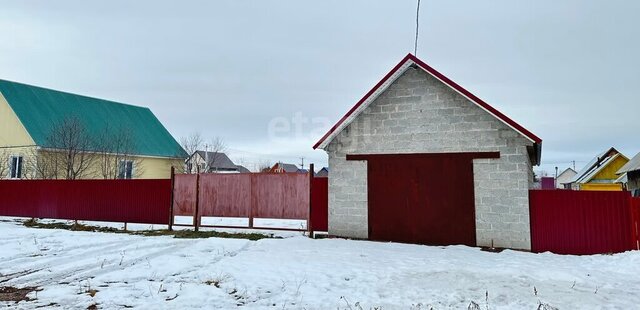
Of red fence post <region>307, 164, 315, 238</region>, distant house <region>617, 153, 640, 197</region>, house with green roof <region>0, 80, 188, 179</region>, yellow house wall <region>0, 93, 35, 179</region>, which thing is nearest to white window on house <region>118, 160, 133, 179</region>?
house with green roof <region>0, 80, 188, 179</region>

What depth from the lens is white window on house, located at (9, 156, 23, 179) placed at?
2575 centimetres

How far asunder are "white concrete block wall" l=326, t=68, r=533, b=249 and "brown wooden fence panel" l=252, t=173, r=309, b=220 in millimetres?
1104

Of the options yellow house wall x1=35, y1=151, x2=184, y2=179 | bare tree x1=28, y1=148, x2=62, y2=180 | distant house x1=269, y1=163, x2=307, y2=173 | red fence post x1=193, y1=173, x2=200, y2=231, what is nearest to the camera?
red fence post x1=193, y1=173, x2=200, y2=231

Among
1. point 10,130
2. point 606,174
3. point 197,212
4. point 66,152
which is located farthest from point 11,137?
point 606,174

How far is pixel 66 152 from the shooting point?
25.5 metres

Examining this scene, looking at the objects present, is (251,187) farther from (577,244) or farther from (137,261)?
(577,244)

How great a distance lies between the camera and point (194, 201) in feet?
46.0

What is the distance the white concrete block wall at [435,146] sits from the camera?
10.3m

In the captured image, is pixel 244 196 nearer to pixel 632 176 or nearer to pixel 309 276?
pixel 309 276

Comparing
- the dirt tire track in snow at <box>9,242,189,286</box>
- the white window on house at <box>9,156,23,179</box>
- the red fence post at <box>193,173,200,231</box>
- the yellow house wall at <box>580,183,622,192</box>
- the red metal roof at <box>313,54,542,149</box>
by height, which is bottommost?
the dirt tire track in snow at <box>9,242,189,286</box>

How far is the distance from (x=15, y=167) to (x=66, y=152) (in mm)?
3933

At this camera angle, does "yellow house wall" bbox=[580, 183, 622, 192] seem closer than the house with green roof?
No

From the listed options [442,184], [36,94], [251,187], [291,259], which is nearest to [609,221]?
[442,184]

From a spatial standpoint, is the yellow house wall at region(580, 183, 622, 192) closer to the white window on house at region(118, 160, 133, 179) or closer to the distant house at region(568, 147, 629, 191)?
the distant house at region(568, 147, 629, 191)
